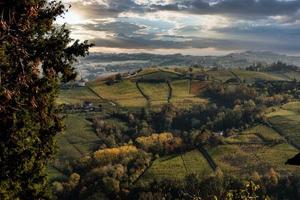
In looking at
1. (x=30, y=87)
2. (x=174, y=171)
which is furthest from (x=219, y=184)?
(x=30, y=87)

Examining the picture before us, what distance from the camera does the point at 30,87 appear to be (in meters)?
33.1

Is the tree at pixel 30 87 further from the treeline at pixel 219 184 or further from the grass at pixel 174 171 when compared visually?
the grass at pixel 174 171

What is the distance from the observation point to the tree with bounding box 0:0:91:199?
101 feet

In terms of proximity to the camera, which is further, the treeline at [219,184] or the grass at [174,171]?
the grass at [174,171]

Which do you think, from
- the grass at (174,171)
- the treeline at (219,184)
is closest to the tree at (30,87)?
the treeline at (219,184)

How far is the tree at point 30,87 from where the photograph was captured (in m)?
30.8

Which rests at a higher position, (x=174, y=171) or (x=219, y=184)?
(x=219, y=184)

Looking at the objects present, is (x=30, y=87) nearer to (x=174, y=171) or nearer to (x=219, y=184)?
(x=219, y=184)

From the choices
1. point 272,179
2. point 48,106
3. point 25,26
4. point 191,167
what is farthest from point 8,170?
point 191,167

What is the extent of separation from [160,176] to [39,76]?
512 feet

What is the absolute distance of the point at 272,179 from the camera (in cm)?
17450

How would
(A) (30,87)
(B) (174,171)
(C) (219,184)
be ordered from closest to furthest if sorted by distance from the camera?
(A) (30,87)
(C) (219,184)
(B) (174,171)

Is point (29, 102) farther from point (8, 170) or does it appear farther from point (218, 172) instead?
point (218, 172)

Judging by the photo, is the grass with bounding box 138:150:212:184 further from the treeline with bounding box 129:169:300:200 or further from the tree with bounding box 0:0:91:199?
the tree with bounding box 0:0:91:199
